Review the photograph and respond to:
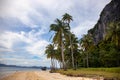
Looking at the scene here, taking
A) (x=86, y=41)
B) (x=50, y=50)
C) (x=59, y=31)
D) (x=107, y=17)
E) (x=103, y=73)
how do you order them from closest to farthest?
(x=103, y=73) < (x=59, y=31) < (x=86, y=41) < (x=50, y=50) < (x=107, y=17)

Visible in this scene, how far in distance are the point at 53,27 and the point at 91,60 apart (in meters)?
27.0

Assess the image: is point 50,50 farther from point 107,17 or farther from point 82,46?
point 107,17

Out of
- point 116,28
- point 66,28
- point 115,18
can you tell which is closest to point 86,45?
point 66,28

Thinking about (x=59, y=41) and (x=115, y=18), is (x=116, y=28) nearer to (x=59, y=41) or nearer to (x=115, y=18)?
(x=59, y=41)

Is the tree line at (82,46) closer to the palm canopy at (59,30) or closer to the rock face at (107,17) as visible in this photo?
the palm canopy at (59,30)

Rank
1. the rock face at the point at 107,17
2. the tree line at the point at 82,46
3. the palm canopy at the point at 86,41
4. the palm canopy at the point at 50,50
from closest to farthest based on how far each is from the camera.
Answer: the tree line at the point at 82,46 < the palm canopy at the point at 86,41 < the palm canopy at the point at 50,50 < the rock face at the point at 107,17

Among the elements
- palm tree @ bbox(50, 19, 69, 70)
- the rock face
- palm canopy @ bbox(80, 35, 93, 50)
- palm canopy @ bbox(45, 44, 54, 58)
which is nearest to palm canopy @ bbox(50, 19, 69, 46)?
palm tree @ bbox(50, 19, 69, 70)

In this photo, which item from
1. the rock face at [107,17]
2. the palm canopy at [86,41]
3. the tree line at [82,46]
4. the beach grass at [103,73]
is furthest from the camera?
the rock face at [107,17]

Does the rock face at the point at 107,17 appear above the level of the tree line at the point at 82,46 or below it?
above

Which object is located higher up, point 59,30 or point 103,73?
point 59,30

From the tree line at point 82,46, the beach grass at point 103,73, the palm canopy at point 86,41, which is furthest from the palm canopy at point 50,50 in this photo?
the beach grass at point 103,73

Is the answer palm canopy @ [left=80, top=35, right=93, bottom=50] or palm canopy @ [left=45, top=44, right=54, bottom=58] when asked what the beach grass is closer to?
palm canopy @ [left=80, top=35, right=93, bottom=50]

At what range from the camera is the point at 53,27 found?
4822 centimetres

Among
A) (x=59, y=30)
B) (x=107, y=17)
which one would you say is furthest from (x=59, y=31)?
(x=107, y=17)
